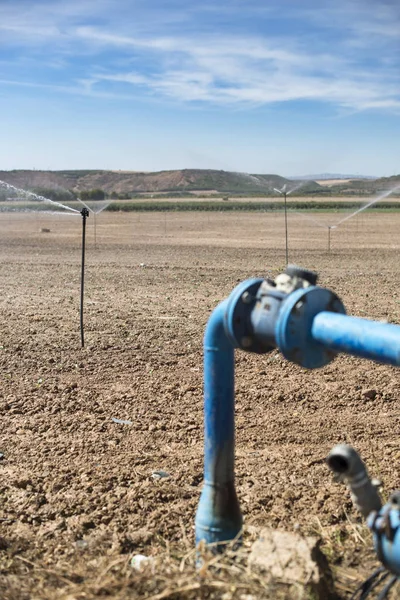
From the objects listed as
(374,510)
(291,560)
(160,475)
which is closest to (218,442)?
(291,560)

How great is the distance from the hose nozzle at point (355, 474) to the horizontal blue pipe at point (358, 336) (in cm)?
32

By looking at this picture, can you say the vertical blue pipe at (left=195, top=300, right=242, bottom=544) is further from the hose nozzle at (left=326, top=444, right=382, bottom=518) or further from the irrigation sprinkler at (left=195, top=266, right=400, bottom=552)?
the hose nozzle at (left=326, top=444, right=382, bottom=518)

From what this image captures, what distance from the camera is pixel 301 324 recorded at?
2320 mm

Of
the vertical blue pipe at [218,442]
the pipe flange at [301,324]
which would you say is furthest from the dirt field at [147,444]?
the pipe flange at [301,324]

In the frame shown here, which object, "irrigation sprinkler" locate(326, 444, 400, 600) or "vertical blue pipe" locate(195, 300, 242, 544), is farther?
"vertical blue pipe" locate(195, 300, 242, 544)

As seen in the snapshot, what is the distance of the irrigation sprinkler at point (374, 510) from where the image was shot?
7.32 feet

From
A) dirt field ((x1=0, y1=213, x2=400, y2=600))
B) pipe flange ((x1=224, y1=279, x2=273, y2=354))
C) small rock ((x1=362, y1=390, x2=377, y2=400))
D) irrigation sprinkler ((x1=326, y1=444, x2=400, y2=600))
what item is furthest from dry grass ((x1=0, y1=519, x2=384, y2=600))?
small rock ((x1=362, y1=390, x2=377, y2=400))

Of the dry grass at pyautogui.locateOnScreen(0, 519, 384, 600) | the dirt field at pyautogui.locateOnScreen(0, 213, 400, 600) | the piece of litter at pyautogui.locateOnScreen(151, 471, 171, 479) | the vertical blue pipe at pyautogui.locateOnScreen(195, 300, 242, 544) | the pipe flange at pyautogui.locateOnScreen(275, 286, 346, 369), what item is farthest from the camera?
the piece of litter at pyautogui.locateOnScreen(151, 471, 171, 479)

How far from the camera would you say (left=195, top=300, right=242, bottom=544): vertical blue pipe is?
2.72 m

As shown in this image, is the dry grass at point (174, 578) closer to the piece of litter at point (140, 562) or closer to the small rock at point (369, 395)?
the piece of litter at point (140, 562)

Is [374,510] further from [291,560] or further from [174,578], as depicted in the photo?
[174,578]

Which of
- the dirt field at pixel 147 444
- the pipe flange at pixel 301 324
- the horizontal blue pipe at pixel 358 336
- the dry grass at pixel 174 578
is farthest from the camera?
the dirt field at pixel 147 444

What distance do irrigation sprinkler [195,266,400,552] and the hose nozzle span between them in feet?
0.68

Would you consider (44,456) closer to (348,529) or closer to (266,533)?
(348,529)
